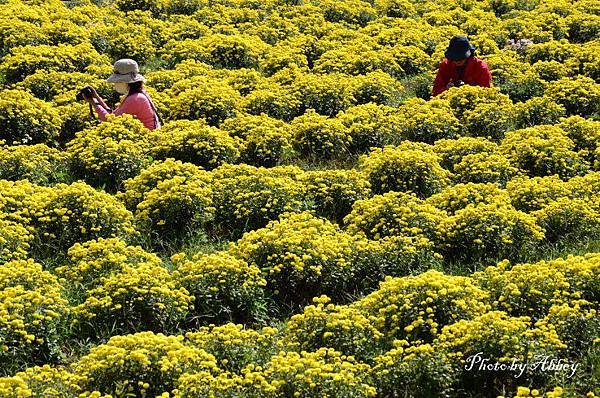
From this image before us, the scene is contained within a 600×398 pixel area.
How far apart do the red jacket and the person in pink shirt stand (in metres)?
4.08

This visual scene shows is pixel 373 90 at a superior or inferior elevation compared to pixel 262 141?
superior

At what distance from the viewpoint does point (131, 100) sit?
11.1 metres

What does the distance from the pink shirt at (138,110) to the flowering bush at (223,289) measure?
4.03m

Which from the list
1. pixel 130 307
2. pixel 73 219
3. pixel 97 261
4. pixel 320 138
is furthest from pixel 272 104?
pixel 130 307

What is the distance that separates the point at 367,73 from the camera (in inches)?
533

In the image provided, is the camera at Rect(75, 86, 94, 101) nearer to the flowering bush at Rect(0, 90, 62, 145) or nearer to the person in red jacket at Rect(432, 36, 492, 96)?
the flowering bush at Rect(0, 90, 62, 145)

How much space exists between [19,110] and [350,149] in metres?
4.00

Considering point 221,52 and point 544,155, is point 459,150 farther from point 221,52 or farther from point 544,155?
point 221,52

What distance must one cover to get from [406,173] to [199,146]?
234cm

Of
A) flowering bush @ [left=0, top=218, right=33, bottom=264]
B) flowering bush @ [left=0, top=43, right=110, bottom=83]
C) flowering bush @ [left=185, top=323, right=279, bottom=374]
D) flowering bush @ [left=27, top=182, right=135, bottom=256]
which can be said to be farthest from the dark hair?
flowering bush @ [left=185, top=323, right=279, bottom=374]

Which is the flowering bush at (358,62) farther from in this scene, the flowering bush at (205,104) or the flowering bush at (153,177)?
the flowering bush at (153,177)

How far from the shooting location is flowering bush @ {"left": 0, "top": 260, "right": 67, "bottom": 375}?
6.51 m

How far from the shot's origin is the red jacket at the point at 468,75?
12664 mm

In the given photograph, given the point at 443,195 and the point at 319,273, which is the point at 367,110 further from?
the point at 319,273
